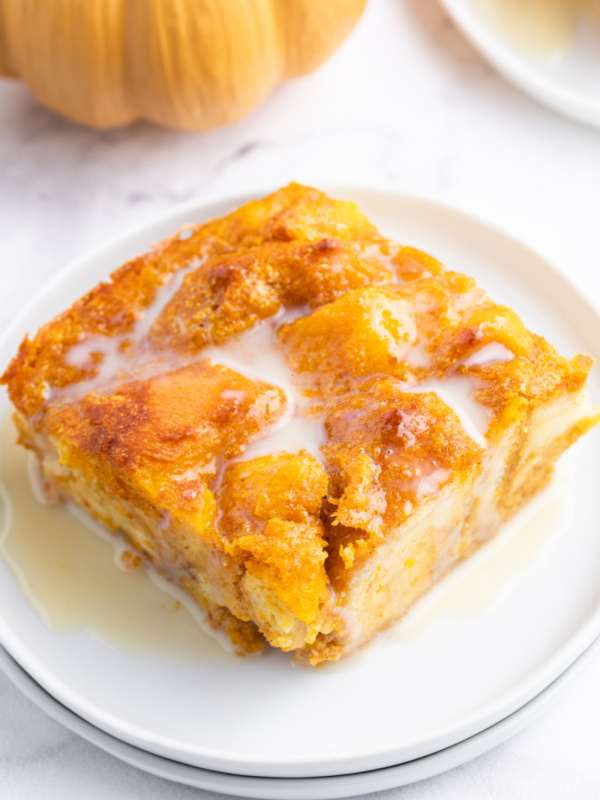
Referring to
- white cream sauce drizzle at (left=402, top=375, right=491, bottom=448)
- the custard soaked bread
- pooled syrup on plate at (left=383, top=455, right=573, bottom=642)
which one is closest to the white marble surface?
the custard soaked bread

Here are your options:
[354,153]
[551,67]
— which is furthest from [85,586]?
[551,67]

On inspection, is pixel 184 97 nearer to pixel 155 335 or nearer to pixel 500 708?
pixel 155 335

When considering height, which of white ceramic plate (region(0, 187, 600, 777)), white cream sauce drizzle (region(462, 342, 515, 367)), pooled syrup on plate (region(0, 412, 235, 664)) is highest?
white cream sauce drizzle (region(462, 342, 515, 367))

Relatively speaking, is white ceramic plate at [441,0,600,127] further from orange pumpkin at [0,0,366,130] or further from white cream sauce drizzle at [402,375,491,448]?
white cream sauce drizzle at [402,375,491,448]

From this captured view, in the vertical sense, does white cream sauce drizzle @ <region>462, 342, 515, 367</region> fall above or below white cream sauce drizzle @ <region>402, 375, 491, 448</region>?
above

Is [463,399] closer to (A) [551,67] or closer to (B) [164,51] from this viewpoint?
(B) [164,51]

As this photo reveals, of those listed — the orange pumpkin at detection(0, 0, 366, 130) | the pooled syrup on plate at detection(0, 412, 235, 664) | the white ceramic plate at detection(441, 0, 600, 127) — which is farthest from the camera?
the white ceramic plate at detection(441, 0, 600, 127)
